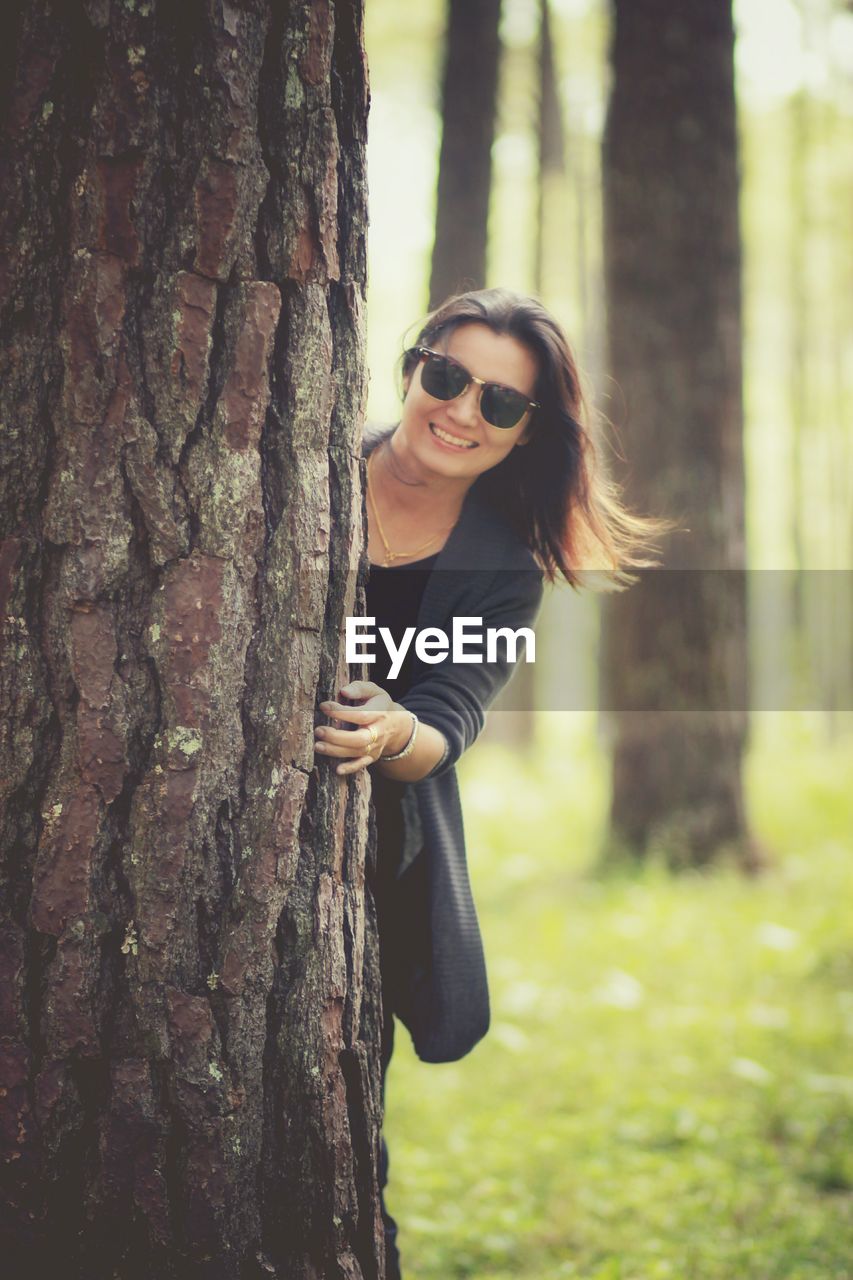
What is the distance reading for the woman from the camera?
2428 mm

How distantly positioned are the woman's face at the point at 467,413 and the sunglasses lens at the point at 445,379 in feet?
0.05

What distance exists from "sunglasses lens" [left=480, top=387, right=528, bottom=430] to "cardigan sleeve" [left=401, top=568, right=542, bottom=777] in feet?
1.13

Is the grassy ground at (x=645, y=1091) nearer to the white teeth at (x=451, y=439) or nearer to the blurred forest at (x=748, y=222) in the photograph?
the white teeth at (x=451, y=439)

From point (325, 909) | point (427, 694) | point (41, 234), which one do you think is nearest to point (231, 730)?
point (325, 909)

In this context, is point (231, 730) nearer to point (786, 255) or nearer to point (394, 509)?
point (394, 509)

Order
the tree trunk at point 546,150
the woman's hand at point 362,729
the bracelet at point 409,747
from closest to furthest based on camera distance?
the woman's hand at point 362,729
the bracelet at point 409,747
the tree trunk at point 546,150

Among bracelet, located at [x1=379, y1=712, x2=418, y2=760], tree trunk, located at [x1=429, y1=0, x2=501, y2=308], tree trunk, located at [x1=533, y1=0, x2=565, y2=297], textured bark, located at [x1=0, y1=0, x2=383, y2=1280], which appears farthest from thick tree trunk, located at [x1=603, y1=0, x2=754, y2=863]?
tree trunk, located at [x1=533, y1=0, x2=565, y2=297]

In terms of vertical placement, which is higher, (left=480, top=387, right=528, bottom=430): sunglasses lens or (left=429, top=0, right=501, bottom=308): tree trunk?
(left=429, top=0, right=501, bottom=308): tree trunk

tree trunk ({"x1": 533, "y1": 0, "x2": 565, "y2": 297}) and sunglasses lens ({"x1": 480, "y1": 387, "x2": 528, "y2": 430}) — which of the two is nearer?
sunglasses lens ({"x1": 480, "y1": 387, "x2": 528, "y2": 430})

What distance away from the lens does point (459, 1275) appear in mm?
3137

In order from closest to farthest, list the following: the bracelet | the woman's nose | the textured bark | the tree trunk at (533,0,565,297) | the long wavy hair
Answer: the textured bark, the bracelet, the woman's nose, the long wavy hair, the tree trunk at (533,0,565,297)

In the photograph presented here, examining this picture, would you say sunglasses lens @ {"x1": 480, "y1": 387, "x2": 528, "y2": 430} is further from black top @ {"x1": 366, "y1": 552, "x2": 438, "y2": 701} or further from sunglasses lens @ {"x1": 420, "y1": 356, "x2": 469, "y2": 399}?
black top @ {"x1": 366, "y1": 552, "x2": 438, "y2": 701}

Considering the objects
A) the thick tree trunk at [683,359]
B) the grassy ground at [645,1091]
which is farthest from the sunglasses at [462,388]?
the thick tree trunk at [683,359]

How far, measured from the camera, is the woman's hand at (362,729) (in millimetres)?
1858
